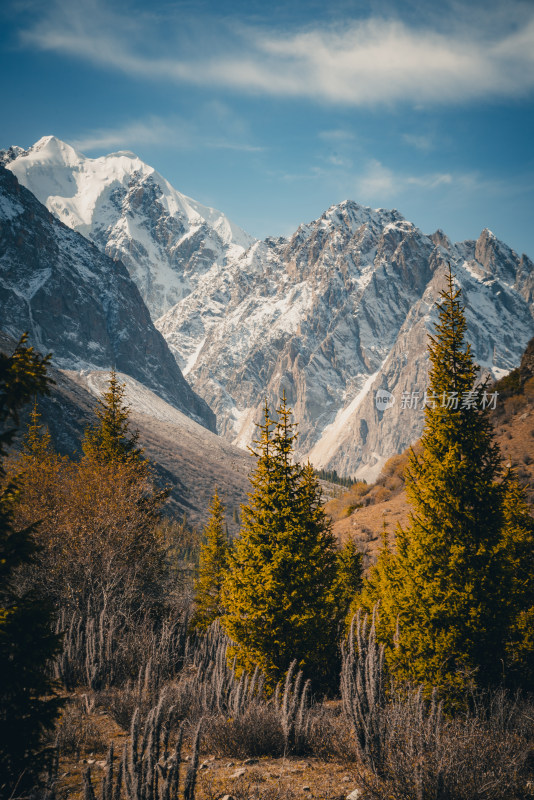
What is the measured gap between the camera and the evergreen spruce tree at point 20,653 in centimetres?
564

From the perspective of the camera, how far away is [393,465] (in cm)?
4847

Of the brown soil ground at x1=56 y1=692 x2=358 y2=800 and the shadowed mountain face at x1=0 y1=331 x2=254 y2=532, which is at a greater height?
the brown soil ground at x1=56 y1=692 x2=358 y2=800

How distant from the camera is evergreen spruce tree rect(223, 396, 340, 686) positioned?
1129cm

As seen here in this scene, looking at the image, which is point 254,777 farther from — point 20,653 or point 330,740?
point 20,653

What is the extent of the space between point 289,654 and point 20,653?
23.6 feet

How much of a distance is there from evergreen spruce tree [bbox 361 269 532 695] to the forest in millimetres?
44

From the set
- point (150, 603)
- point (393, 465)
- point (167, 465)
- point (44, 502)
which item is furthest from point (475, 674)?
point (167, 465)

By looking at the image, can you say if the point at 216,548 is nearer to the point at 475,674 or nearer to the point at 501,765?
the point at 475,674

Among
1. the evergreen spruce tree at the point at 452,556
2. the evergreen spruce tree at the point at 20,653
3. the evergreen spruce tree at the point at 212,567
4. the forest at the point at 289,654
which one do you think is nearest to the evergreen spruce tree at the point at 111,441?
the forest at the point at 289,654

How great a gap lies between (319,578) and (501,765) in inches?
272

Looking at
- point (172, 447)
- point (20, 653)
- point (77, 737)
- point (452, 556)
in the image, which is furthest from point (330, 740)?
point (172, 447)

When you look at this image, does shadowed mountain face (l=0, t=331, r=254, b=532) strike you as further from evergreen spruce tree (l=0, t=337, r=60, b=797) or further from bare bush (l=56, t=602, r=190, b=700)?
evergreen spruce tree (l=0, t=337, r=60, b=797)

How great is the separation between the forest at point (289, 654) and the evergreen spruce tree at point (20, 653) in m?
0.02

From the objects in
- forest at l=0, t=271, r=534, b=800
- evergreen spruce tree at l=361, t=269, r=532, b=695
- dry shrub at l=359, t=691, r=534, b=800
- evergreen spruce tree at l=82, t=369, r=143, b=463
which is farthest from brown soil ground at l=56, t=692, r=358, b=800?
evergreen spruce tree at l=82, t=369, r=143, b=463
